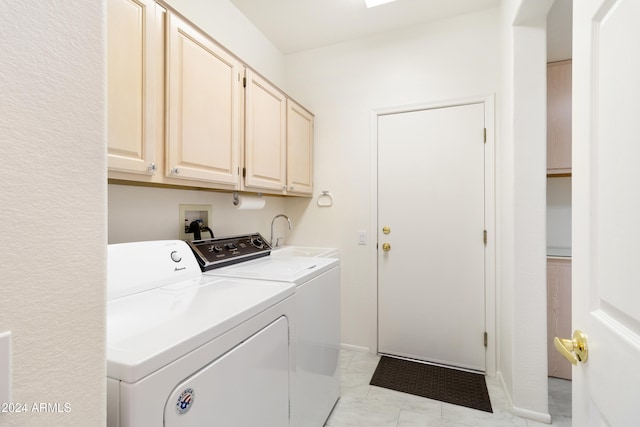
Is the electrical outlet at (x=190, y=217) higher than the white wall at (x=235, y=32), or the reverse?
the white wall at (x=235, y=32)

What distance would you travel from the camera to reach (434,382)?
2.20 m

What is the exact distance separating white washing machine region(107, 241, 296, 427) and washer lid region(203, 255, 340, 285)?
0.28ft

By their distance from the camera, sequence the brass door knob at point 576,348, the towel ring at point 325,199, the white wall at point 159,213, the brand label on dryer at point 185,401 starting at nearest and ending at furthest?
the brass door knob at point 576,348
the brand label on dryer at point 185,401
the white wall at point 159,213
the towel ring at point 325,199

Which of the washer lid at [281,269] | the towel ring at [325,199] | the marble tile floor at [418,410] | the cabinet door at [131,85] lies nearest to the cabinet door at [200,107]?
the cabinet door at [131,85]

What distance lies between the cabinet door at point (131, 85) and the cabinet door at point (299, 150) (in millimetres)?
1207

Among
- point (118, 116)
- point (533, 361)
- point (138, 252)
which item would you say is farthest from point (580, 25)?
point (533, 361)

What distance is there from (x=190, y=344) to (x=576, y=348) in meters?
0.93

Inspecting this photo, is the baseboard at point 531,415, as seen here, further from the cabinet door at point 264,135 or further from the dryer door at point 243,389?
the cabinet door at point 264,135

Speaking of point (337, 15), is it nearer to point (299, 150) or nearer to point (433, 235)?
point (299, 150)

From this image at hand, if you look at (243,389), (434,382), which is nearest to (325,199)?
(434,382)

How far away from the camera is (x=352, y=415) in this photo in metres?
1.86

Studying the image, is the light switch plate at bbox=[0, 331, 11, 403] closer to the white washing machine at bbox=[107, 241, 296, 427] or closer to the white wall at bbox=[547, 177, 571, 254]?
the white washing machine at bbox=[107, 241, 296, 427]

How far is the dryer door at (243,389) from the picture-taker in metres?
0.78

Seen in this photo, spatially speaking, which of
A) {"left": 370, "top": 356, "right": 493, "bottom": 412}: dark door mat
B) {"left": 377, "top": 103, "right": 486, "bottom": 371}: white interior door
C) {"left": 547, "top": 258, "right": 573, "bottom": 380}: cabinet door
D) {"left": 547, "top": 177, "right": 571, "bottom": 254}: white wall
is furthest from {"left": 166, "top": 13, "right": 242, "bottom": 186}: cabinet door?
{"left": 547, "top": 177, "right": 571, "bottom": 254}: white wall
